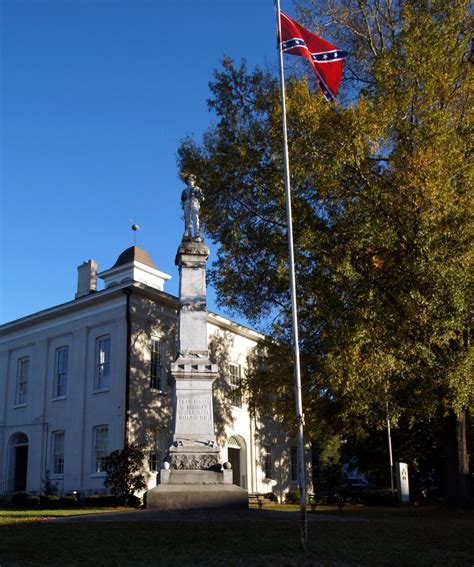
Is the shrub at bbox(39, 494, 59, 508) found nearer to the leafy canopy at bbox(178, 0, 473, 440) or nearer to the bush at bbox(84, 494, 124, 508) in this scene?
the bush at bbox(84, 494, 124, 508)

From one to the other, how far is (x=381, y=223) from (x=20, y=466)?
2249 cm

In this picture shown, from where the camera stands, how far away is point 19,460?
31562mm

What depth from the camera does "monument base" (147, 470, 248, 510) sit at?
1570 centimetres

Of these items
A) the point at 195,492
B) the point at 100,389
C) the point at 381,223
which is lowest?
the point at 195,492

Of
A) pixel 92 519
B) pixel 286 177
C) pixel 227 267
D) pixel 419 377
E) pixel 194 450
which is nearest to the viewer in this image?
pixel 286 177

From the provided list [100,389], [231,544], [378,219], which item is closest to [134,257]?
[100,389]

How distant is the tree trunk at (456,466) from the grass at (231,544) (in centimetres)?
599

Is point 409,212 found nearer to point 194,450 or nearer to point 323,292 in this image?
point 323,292

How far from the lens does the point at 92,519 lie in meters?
14.0

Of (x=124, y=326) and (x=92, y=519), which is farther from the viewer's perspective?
(x=124, y=326)

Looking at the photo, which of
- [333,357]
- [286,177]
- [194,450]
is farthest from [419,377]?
[286,177]

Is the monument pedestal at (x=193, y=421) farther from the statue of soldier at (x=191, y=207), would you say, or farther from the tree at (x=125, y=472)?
the tree at (x=125, y=472)

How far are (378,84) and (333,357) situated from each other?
8.18 metres

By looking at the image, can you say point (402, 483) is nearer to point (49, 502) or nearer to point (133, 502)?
point (133, 502)
